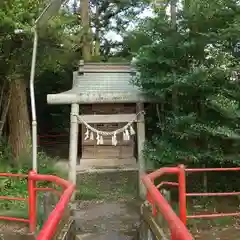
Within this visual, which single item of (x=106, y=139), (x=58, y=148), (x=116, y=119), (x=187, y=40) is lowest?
(x=58, y=148)

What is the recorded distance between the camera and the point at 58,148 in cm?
1742

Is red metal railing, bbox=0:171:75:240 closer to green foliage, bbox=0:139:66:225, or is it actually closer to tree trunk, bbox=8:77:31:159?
green foliage, bbox=0:139:66:225

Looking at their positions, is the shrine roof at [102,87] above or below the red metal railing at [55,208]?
above

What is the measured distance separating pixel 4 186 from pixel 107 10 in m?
14.5

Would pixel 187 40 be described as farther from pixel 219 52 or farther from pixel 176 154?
pixel 176 154

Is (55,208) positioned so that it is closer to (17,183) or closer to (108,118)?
(17,183)

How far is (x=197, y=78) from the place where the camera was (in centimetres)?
828

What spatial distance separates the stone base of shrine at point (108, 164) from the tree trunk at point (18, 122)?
5.80 ft

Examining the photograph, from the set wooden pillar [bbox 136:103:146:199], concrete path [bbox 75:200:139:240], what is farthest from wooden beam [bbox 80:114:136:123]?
concrete path [bbox 75:200:139:240]

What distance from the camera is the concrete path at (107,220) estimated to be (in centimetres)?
710

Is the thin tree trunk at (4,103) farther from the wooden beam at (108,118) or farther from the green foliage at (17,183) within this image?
the wooden beam at (108,118)

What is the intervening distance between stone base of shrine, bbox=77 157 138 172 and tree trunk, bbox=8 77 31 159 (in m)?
1.77

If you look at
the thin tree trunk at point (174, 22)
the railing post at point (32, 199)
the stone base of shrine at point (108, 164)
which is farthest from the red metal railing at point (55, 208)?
the stone base of shrine at point (108, 164)

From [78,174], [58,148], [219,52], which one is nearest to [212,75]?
[219,52]
